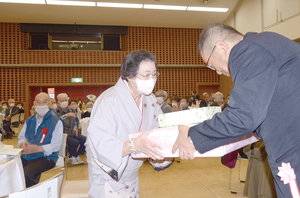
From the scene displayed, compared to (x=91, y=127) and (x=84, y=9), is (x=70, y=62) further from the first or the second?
(x=91, y=127)

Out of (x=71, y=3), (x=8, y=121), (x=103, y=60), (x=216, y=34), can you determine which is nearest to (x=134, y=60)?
(x=216, y=34)

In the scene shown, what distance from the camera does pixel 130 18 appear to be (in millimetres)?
14227

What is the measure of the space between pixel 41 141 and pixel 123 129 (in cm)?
219

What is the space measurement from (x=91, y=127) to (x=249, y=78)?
896 mm

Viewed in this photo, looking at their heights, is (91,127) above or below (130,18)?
below

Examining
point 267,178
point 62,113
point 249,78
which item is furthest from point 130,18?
point 249,78

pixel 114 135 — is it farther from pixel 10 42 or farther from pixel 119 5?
pixel 10 42

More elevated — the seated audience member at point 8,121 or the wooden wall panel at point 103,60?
the wooden wall panel at point 103,60

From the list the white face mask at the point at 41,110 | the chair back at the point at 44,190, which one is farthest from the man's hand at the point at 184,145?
the white face mask at the point at 41,110

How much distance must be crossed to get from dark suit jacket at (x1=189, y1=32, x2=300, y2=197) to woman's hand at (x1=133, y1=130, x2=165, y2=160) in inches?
14.6

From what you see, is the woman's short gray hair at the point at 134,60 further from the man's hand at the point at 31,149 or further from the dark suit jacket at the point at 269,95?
the man's hand at the point at 31,149

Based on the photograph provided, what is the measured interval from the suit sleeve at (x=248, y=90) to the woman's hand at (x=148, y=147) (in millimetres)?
338

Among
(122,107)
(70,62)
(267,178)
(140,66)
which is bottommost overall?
(267,178)

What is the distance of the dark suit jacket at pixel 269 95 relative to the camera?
901mm
